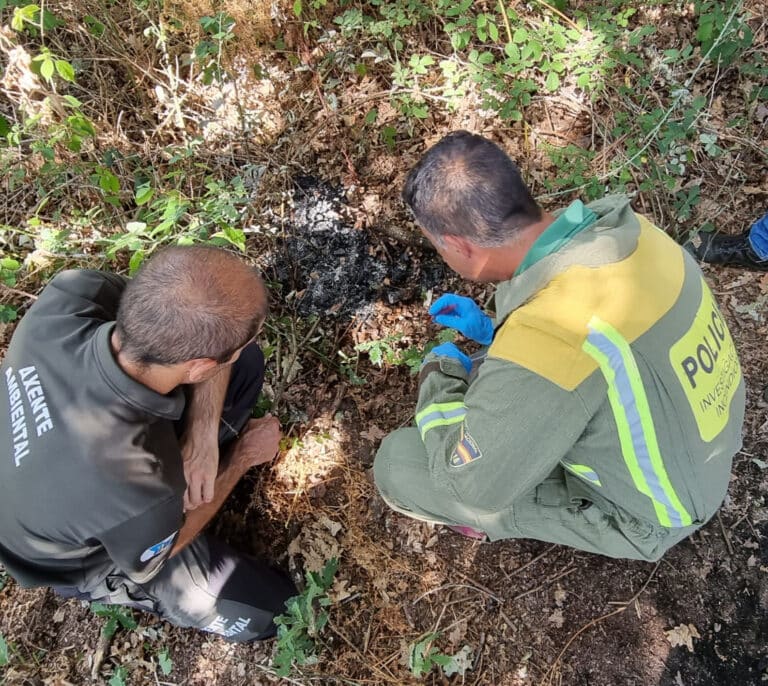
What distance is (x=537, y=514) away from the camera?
2326 millimetres

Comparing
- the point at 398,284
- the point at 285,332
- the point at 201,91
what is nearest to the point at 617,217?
the point at 398,284

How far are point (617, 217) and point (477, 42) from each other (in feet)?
8.08

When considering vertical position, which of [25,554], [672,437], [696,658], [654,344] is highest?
[654,344]

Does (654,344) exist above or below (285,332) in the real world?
above

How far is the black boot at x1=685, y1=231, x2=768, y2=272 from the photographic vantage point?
3.08 metres

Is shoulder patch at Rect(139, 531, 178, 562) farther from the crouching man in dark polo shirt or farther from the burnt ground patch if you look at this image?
the burnt ground patch

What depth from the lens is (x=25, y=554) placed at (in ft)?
7.31

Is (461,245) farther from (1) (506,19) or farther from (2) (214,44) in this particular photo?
(2) (214,44)

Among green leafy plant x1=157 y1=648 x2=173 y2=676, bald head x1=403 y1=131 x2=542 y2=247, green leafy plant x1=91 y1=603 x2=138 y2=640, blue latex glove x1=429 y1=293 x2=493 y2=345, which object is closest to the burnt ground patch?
blue latex glove x1=429 y1=293 x2=493 y2=345

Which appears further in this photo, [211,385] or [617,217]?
[211,385]

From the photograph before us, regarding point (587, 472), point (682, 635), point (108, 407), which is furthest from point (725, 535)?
point (108, 407)

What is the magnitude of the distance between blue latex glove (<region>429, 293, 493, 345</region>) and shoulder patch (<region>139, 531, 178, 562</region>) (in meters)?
1.52

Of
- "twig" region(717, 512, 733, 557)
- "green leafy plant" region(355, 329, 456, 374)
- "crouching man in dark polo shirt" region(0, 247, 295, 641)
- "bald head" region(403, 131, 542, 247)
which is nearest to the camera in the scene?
"bald head" region(403, 131, 542, 247)

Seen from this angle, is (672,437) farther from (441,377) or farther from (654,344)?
(441,377)
